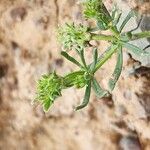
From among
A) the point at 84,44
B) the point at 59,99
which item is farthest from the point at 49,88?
the point at 59,99

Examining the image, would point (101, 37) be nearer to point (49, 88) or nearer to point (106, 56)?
point (106, 56)

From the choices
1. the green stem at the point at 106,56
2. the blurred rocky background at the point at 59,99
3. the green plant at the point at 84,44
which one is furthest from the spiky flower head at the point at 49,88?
the blurred rocky background at the point at 59,99

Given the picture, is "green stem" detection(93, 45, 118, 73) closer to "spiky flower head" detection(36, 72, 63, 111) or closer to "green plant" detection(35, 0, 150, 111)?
"green plant" detection(35, 0, 150, 111)

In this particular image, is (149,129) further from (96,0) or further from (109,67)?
(96,0)

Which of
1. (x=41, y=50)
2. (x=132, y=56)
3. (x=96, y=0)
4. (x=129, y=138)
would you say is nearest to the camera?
(x=96, y=0)

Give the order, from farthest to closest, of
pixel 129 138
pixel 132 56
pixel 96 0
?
pixel 129 138, pixel 132 56, pixel 96 0

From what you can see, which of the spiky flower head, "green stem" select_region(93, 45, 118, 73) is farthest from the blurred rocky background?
the spiky flower head

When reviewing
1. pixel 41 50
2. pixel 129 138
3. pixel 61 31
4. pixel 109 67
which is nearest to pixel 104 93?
pixel 61 31
